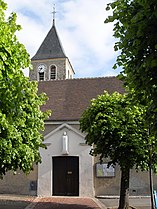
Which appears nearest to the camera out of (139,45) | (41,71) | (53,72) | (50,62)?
(139,45)

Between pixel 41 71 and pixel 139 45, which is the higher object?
pixel 41 71

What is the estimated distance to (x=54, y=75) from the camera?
144ft

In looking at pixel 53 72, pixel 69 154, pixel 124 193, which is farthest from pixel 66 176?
pixel 53 72

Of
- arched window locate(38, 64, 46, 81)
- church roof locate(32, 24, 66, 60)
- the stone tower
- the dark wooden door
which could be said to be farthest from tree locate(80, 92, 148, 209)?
church roof locate(32, 24, 66, 60)

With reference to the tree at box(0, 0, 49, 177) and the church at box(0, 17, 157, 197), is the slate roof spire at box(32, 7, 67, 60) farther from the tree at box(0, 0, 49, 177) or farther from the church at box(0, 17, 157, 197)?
the tree at box(0, 0, 49, 177)

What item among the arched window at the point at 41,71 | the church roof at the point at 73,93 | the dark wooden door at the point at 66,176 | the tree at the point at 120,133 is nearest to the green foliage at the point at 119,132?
the tree at the point at 120,133

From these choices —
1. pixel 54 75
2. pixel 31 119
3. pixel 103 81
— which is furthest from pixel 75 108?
pixel 54 75

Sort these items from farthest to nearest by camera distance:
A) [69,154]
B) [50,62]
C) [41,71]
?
[50,62] → [41,71] → [69,154]

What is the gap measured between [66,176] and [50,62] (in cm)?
2626

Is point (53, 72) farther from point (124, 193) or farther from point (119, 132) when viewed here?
point (119, 132)

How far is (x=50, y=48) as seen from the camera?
4606 cm

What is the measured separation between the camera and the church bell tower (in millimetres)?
43344

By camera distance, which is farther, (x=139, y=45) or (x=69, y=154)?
(x=69, y=154)

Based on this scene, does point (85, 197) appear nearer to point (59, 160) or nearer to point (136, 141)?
point (59, 160)
